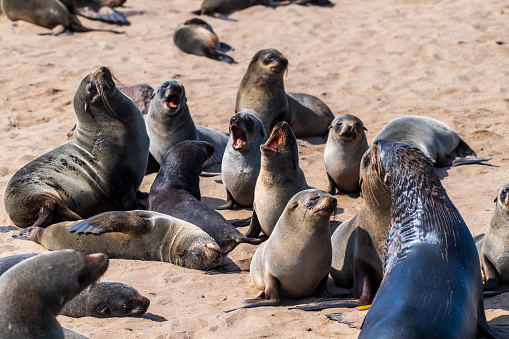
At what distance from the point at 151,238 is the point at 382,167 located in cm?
222

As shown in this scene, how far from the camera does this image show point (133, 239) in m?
5.43

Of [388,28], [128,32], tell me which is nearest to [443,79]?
[388,28]

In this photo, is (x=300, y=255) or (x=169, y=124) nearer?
(x=300, y=255)

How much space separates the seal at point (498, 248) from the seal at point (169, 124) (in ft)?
12.4

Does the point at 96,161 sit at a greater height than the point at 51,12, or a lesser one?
lesser

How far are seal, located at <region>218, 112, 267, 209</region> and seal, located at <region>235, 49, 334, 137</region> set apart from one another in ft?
6.19

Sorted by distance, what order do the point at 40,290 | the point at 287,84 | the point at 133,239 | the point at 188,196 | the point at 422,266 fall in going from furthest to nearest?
1. the point at 287,84
2. the point at 188,196
3. the point at 133,239
4. the point at 422,266
5. the point at 40,290

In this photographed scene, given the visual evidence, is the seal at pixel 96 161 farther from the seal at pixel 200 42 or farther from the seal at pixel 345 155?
the seal at pixel 200 42

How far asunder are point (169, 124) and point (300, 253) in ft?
12.2

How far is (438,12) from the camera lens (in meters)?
13.7

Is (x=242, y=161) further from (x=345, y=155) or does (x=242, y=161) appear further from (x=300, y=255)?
(x=300, y=255)

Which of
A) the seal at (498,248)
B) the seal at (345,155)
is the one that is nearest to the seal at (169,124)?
the seal at (345,155)

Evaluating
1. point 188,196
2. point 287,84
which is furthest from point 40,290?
point 287,84

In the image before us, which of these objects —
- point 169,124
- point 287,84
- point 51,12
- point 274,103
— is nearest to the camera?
point 169,124
